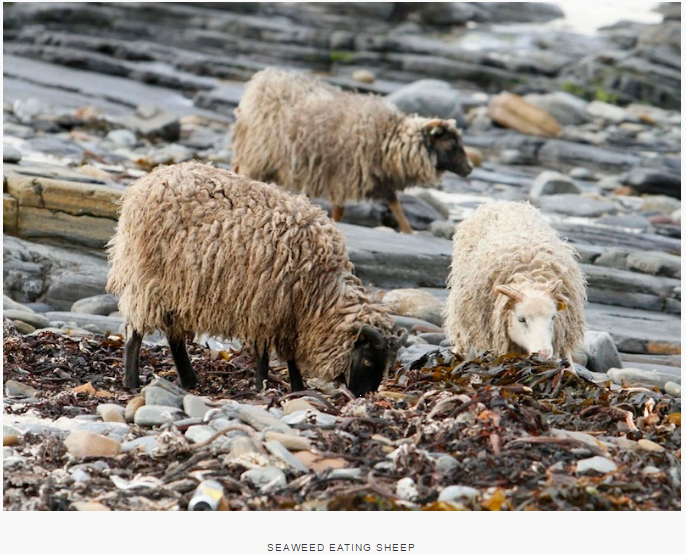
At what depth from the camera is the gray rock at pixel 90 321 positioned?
9.30 meters

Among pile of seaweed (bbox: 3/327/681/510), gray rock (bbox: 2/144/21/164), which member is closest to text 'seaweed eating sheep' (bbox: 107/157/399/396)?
pile of seaweed (bbox: 3/327/681/510)

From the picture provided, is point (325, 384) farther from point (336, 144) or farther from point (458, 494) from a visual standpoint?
point (336, 144)

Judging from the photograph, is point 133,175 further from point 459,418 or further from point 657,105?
point 657,105

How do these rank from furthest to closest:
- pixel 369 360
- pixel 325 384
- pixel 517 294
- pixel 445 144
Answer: pixel 445 144
pixel 325 384
pixel 517 294
pixel 369 360

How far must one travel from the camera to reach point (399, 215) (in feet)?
47.0

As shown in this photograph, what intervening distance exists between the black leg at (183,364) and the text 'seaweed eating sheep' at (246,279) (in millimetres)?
15

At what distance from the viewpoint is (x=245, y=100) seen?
14.6 metres

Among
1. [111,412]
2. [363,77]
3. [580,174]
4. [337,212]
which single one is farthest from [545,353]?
[363,77]

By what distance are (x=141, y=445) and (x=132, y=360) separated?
172 cm

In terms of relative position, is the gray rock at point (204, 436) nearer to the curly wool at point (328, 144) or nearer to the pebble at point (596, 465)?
the pebble at point (596, 465)

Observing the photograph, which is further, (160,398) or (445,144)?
(445,144)

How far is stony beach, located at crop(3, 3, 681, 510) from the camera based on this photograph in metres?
5.52

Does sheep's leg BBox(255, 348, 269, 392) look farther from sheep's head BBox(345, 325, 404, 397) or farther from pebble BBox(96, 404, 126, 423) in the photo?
pebble BBox(96, 404, 126, 423)
